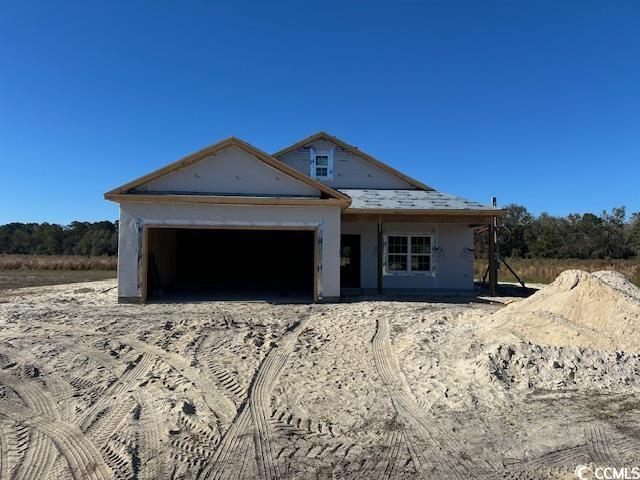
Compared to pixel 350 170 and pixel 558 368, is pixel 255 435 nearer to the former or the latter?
pixel 558 368

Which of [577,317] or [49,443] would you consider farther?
[577,317]

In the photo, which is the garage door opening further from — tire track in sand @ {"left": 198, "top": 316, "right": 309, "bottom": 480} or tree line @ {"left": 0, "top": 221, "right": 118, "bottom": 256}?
tree line @ {"left": 0, "top": 221, "right": 118, "bottom": 256}

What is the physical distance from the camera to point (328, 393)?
19.7 feet

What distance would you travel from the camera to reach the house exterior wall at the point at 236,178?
13.4m

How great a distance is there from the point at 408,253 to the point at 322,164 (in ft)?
17.3

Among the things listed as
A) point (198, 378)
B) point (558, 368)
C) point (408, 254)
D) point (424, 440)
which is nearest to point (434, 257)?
point (408, 254)

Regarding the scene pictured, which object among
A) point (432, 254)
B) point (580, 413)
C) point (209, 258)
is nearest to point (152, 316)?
point (580, 413)

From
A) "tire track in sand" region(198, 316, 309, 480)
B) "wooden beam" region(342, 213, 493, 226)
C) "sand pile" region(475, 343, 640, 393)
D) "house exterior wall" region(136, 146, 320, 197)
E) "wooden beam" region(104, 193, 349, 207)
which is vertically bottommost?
"tire track in sand" region(198, 316, 309, 480)

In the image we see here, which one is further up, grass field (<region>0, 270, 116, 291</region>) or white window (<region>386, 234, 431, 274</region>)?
white window (<region>386, 234, 431, 274</region>)

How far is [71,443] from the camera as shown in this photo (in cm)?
450

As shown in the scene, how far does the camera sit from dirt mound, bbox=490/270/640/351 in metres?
7.29

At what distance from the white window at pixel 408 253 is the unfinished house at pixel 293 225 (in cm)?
4

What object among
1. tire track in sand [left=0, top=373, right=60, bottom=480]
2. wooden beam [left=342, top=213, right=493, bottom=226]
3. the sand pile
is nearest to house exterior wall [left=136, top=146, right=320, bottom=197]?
wooden beam [left=342, top=213, right=493, bottom=226]

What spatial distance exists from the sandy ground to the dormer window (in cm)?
952
